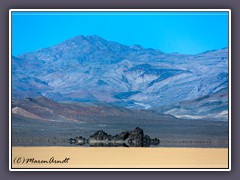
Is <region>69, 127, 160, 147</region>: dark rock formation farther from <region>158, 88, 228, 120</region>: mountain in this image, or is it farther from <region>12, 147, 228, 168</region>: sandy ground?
<region>158, 88, 228, 120</region>: mountain

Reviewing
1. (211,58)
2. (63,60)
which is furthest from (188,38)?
(63,60)

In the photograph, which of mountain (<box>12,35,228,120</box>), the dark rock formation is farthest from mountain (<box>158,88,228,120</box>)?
the dark rock formation

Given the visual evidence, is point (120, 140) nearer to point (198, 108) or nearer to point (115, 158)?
point (115, 158)

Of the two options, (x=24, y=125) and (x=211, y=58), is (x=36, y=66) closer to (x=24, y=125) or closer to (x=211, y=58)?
(x=24, y=125)

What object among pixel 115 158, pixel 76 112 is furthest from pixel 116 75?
pixel 115 158

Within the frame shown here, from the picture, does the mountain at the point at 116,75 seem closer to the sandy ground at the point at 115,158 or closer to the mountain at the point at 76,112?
the mountain at the point at 76,112

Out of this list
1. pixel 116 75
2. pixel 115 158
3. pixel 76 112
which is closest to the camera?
pixel 115 158

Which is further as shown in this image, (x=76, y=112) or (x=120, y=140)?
(x=76, y=112)
